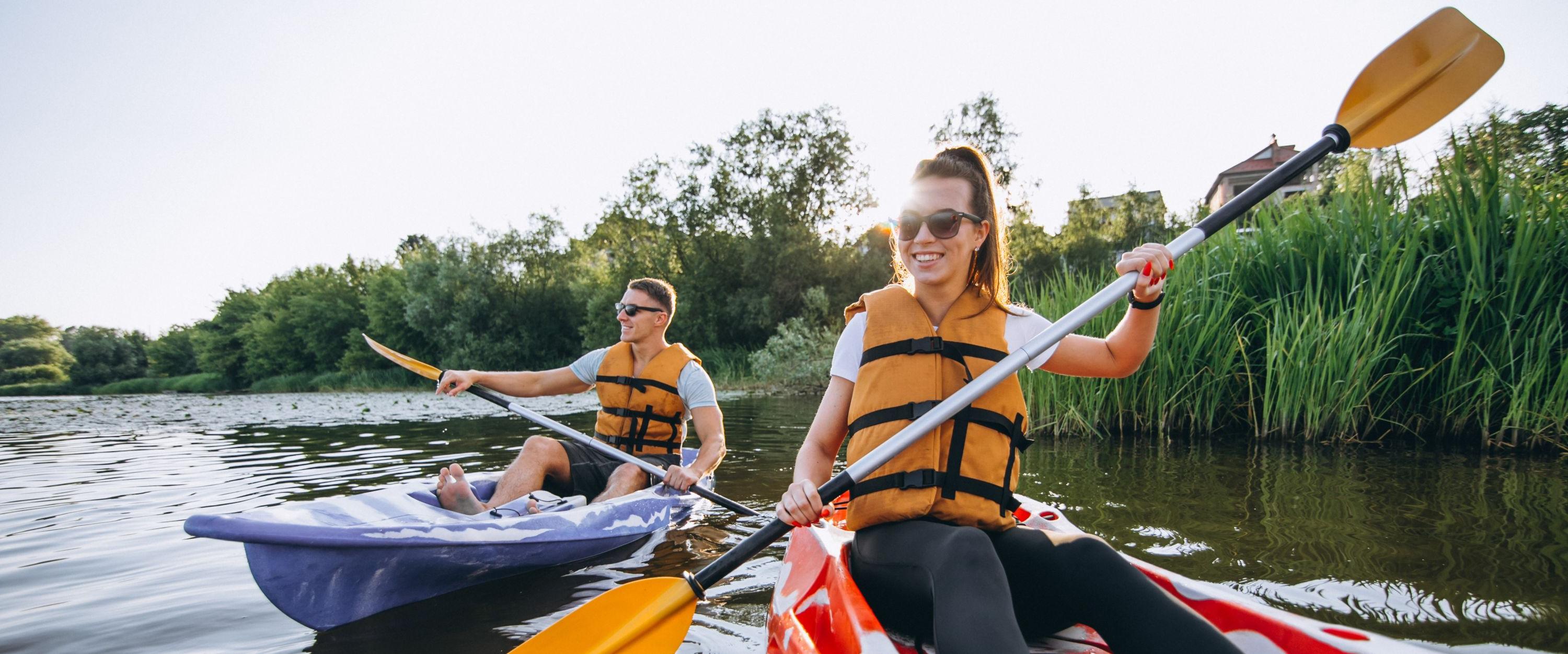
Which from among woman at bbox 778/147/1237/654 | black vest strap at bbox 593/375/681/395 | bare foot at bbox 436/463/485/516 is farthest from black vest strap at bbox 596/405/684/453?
woman at bbox 778/147/1237/654

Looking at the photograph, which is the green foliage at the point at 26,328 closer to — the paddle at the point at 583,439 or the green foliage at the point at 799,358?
the green foliage at the point at 799,358

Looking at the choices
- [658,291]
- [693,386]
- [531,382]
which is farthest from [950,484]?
[531,382]

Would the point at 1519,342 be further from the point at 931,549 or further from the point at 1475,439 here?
the point at 931,549

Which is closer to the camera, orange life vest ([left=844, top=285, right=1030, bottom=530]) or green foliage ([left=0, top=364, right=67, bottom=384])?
orange life vest ([left=844, top=285, right=1030, bottom=530])

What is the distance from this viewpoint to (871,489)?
1797 millimetres

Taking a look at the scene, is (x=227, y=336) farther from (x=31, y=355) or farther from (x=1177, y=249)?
(x=1177, y=249)

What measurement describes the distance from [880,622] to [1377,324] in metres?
4.69

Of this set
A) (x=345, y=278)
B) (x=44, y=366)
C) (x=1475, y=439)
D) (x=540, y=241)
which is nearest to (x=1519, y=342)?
(x=1475, y=439)

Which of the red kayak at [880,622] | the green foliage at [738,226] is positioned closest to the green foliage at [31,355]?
the green foliage at [738,226]

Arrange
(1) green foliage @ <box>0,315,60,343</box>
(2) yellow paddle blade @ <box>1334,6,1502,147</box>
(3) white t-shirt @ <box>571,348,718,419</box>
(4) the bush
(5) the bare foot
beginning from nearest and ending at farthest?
(2) yellow paddle blade @ <box>1334,6,1502,147</box> → (5) the bare foot → (3) white t-shirt @ <box>571,348,718,419</box> → (4) the bush → (1) green foliage @ <box>0,315,60,343</box>

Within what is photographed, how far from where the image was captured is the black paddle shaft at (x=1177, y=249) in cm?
185

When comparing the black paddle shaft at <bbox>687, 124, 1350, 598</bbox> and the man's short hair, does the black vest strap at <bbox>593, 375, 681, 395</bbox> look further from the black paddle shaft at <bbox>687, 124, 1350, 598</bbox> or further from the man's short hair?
the black paddle shaft at <bbox>687, 124, 1350, 598</bbox>

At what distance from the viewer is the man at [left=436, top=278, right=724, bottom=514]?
390 cm

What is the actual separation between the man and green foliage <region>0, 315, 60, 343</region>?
56906 millimetres
